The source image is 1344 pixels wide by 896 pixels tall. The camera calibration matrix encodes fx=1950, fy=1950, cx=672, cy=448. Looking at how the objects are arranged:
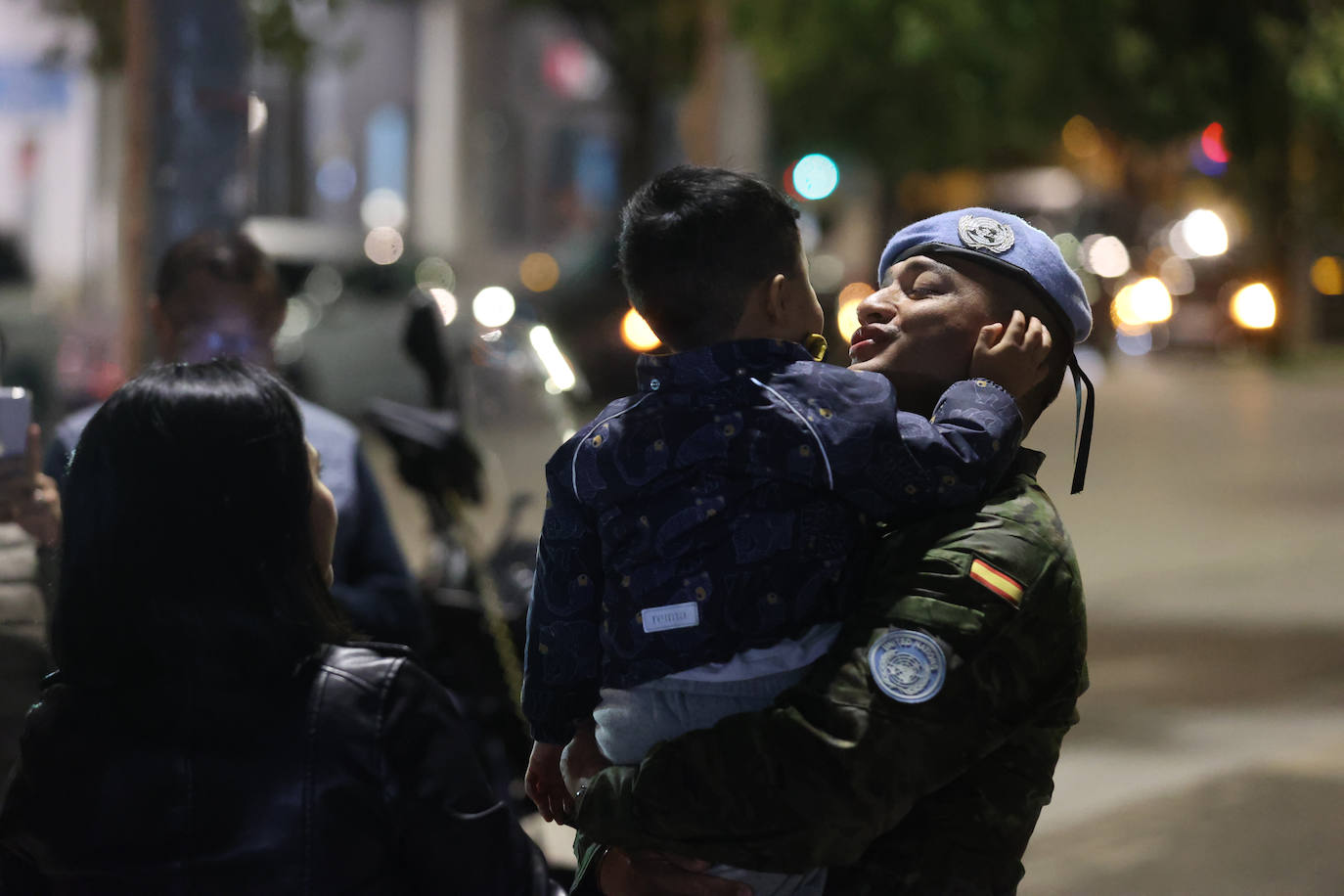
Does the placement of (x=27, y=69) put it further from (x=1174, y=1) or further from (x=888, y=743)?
(x=888, y=743)

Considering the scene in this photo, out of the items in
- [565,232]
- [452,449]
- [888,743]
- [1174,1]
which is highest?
[1174,1]

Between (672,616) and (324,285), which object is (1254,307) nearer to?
(324,285)

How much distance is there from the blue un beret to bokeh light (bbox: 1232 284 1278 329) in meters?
29.4

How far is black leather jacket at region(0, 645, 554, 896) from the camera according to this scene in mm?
2217

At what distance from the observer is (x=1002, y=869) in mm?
2275

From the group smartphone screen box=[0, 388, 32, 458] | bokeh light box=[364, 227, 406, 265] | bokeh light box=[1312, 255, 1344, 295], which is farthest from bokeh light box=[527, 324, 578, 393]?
bokeh light box=[1312, 255, 1344, 295]

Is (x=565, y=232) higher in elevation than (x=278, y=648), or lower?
lower

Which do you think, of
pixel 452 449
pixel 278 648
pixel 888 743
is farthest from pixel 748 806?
pixel 452 449

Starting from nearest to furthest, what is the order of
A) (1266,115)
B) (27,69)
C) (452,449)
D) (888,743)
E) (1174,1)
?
1. (888,743)
2. (452,449)
3. (1174,1)
4. (1266,115)
5. (27,69)

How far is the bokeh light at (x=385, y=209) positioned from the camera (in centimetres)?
4069

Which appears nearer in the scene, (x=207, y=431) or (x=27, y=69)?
(x=207, y=431)

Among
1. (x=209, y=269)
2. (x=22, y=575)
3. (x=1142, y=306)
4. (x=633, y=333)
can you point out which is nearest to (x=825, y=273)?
(x=633, y=333)

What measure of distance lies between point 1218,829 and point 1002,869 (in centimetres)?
406

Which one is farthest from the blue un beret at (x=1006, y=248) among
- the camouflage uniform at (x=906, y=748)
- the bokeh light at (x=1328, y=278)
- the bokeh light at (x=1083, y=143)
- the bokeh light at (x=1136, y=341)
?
the bokeh light at (x=1083, y=143)
